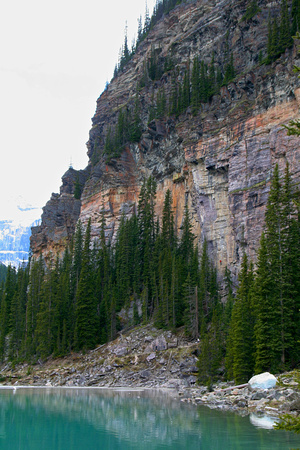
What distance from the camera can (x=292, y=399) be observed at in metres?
25.3

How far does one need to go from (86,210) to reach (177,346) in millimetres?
47655

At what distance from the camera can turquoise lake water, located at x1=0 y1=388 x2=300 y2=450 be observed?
2120 cm

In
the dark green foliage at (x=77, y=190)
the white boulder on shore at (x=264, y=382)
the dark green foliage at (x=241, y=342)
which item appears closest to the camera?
the white boulder on shore at (x=264, y=382)

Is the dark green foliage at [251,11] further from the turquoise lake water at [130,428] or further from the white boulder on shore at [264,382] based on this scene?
the turquoise lake water at [130,428]

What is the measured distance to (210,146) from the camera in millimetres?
68562

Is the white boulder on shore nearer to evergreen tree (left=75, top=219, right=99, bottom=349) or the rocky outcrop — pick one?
evergreen tree (left=75, top=219, right=99, bottom=349)

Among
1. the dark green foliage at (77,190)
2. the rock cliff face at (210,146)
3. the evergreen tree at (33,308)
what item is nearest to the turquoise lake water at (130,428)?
the rock cliff face at (210,146)

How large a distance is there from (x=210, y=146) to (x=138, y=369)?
35.4 meters

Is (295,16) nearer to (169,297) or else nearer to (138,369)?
(169,297)

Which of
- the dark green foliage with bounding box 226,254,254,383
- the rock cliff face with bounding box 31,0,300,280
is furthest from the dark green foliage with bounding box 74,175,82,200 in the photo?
the dark green foliage with bounding box 226,254,254,383

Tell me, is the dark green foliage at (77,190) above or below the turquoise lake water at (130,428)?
above

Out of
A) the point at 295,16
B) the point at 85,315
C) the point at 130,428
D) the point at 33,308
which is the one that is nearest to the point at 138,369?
the point at 85,315

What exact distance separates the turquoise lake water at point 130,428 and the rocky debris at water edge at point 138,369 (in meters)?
4.70

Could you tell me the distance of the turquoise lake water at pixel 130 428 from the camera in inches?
835
